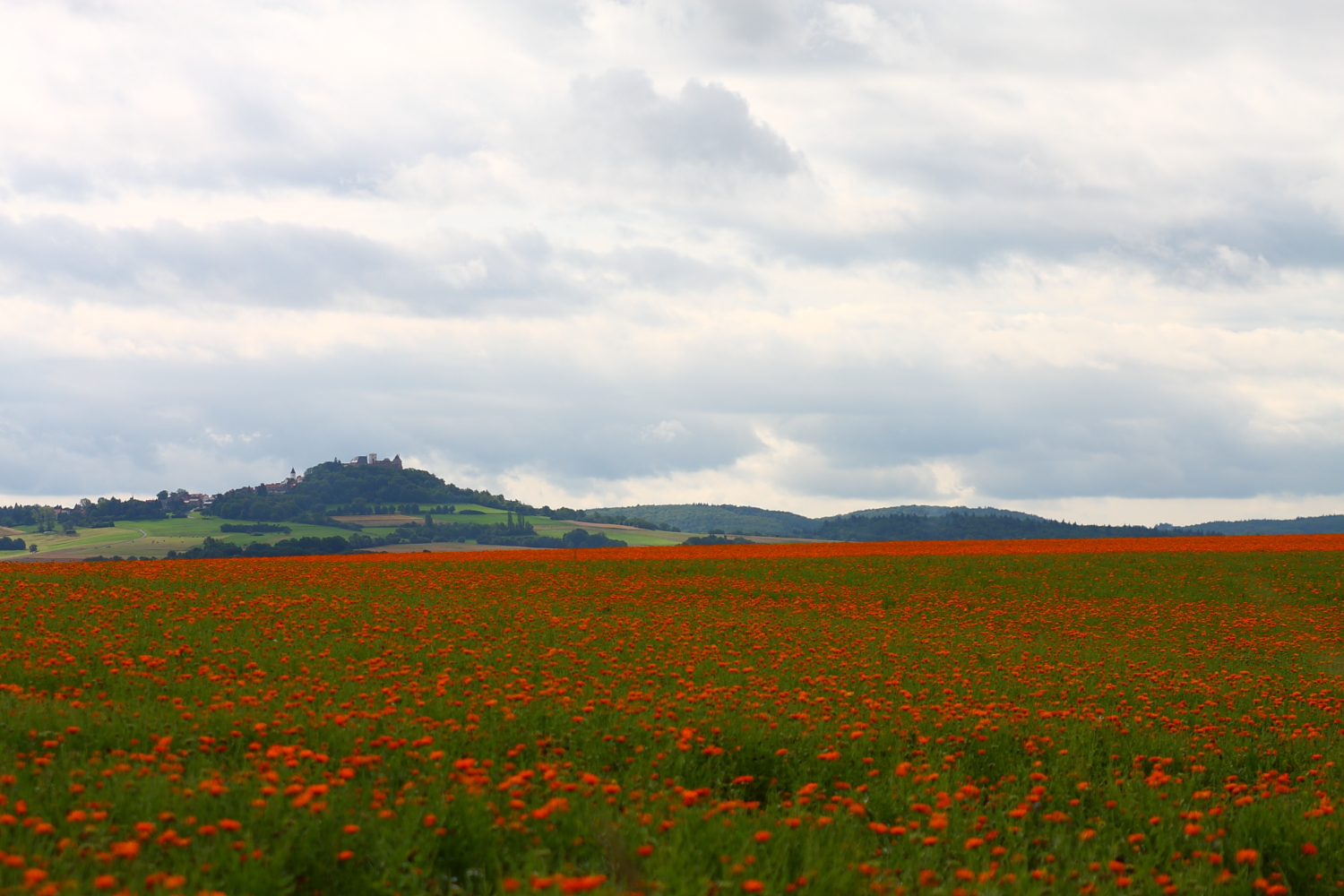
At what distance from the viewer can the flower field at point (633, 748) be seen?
23.7ft

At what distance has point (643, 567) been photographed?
39.3 metres

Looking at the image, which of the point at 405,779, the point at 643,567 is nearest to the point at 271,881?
the point at 405,779

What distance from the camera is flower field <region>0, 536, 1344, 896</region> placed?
7.24 m

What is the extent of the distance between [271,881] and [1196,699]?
15.5m

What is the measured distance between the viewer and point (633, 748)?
11.1 meters

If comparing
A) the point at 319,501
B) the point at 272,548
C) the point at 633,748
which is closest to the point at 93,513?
the point at 319,501

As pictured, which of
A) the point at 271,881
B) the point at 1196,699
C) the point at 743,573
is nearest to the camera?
the point at 271,881

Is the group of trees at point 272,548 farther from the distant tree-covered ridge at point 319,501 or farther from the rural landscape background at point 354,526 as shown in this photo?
the distant tree-covered ridge at point 319,501

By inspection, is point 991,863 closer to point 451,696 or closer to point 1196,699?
point 451,696

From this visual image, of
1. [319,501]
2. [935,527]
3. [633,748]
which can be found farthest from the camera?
[319,501]

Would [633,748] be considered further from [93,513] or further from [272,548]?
[93,513]

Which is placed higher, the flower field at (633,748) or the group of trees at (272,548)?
the flower field at (633,748)

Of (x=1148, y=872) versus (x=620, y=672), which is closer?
(x=1148, y=872)

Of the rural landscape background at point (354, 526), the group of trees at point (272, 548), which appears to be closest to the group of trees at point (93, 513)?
the rural landscape background at point (354, 526)
